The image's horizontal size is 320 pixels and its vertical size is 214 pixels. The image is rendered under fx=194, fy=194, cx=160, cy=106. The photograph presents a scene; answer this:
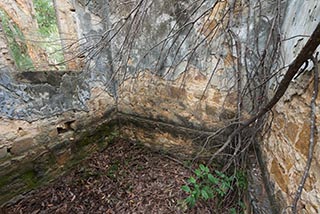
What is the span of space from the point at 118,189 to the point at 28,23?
2.15 meters

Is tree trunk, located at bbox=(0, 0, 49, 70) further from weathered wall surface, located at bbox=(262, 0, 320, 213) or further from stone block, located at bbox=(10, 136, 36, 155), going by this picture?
weathered wall surface, located at bbox=(262, 0, 320, 213)

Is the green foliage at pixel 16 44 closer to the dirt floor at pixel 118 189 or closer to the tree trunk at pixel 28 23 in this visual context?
the tree trunk at pixel 28 23

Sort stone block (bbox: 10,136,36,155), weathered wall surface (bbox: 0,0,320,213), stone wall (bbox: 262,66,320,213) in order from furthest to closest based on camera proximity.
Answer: stone block (bbox: 10,136,36,155)
weathered wall surface (bbox: 0,0,320,213)
stone wall (bbox: 262,66,320,213)

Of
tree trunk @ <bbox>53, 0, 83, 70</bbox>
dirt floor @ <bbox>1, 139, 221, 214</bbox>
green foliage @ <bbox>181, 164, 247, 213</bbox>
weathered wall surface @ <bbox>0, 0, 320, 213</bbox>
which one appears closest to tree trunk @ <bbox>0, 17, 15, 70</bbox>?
weathered wall surface @ <bbox>0, 0, 320, 213</bbox>

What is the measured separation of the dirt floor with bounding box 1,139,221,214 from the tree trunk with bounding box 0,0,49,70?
1.30 metres

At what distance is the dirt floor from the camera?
194 cm

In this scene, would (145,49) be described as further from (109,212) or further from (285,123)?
(109,212)

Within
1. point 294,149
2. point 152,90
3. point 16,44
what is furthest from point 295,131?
point 16,44

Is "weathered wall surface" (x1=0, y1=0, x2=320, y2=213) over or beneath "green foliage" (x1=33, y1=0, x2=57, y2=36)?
beneath

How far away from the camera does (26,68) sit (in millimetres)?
1847

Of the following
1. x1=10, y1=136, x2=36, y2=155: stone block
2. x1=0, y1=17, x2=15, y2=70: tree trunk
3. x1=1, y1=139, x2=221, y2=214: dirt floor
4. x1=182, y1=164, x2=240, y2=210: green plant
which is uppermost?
x1=0, y1=17, x2=15, y2=70: tree trunk

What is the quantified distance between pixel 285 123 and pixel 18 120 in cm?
218

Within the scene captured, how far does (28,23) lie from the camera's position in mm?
2207

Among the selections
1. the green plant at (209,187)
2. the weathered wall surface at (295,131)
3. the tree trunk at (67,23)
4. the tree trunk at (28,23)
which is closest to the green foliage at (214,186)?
the green plant at (209,187)
